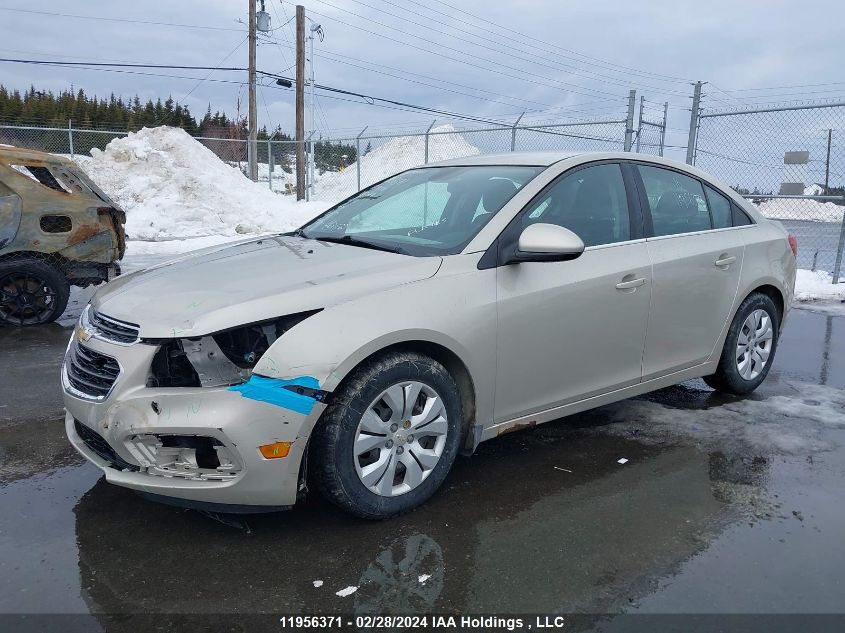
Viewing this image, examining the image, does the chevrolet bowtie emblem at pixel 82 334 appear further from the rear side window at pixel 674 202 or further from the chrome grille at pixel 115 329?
the rear side window at pixel 674 202

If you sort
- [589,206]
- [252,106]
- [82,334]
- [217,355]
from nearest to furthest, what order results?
[217,355] < [82,334] < [589,206] < [252,106]

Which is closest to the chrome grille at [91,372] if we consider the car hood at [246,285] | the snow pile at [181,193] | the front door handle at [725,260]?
the car hood at [246,285]

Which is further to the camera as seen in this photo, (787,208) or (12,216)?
(787,208)

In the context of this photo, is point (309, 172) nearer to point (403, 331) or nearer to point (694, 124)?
point (694, 124)

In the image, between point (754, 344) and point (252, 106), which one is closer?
point (754, 344)

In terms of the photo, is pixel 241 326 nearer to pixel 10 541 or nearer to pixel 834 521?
pixel 10 541

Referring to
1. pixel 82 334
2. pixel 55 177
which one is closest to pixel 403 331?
pixel 82 334

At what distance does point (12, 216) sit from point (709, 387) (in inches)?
260

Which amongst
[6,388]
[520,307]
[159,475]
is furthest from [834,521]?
[6,388]

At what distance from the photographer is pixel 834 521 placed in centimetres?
318

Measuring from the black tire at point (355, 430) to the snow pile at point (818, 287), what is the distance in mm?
7712

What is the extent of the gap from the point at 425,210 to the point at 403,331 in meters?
1.40

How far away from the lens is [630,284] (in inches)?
151

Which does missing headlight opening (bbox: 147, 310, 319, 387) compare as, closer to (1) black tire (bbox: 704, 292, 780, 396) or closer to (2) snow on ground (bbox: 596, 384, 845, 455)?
(2) snow on ground (bbox: 596, 384, 845, 455)
